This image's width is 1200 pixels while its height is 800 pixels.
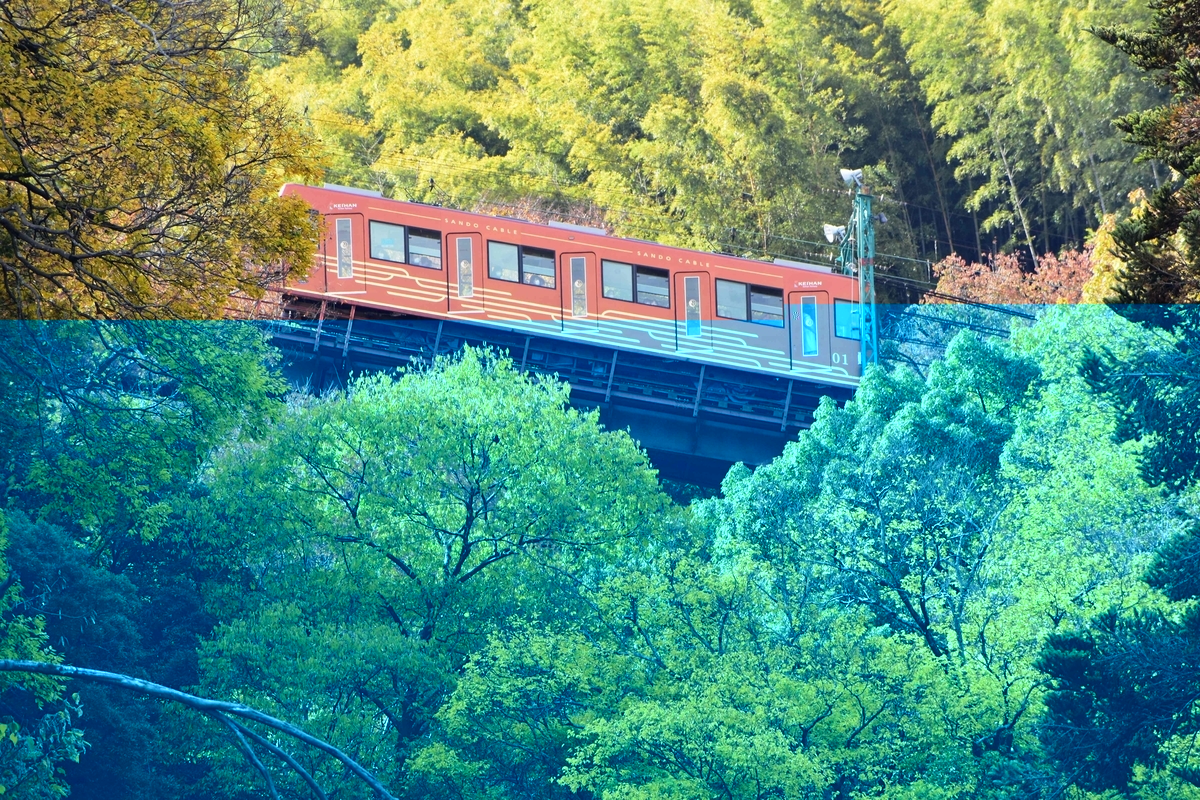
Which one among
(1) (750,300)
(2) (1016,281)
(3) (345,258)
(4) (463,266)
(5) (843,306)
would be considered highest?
(2) (1016,281)

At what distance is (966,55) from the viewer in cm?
4309

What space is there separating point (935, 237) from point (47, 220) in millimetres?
36044

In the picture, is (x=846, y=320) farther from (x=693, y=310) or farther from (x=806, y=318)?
(x=693, y=310)

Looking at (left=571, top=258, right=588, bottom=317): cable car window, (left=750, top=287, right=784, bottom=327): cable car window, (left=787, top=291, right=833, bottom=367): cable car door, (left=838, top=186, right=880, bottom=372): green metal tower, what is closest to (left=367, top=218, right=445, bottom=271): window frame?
(left=571, top=258, right=588, bottom=317): cable car window

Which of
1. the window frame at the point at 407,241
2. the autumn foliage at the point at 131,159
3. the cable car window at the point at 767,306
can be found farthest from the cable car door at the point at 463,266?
the autumn foliage at the point at 131,159

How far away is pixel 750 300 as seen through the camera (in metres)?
33.6

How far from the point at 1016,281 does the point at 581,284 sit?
1102cm

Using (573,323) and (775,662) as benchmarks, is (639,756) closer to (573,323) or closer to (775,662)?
(775,662)

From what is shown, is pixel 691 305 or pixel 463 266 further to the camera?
pixel 691 305

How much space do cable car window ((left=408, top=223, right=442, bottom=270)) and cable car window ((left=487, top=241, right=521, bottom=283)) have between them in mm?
982

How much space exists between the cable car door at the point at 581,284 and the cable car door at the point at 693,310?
1.55 meters


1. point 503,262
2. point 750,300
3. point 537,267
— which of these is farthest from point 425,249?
point 750,300

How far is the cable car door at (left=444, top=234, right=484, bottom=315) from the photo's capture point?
32750mm

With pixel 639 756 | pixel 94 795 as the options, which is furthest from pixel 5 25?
pixel 94 795
